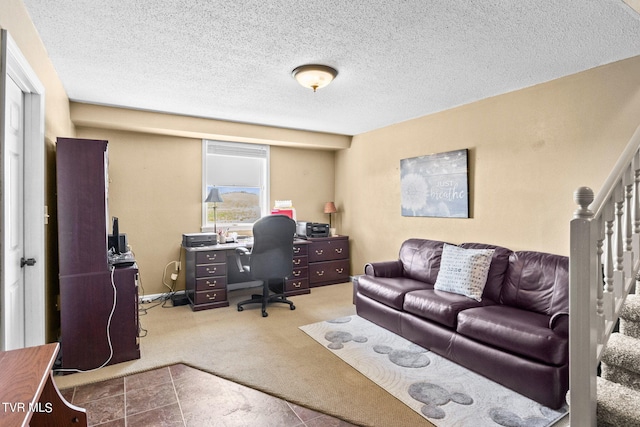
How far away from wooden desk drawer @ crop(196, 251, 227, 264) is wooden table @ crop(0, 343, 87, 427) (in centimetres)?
276

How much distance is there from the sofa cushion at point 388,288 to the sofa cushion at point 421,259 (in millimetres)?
96

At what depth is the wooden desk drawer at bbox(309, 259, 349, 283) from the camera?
5.19m

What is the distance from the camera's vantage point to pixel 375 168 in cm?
512

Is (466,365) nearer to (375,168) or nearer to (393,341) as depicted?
(393,341)

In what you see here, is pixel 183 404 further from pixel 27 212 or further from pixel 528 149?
pixel 528 149

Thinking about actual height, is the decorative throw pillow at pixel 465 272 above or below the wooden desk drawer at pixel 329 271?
above

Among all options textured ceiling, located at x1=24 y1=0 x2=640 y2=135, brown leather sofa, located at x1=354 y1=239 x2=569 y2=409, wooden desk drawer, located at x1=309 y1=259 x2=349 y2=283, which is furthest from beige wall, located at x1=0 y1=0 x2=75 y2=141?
wooden desk drawer, located at x1=309 y1=259 x2=349 y2=283

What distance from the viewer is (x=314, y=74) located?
2762 millimetres

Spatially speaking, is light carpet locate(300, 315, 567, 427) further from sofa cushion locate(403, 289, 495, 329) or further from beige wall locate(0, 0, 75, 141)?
beige wall locate(0, 0, 75, 141)

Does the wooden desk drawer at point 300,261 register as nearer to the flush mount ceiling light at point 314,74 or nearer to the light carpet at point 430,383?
the light carpet at point 430,383

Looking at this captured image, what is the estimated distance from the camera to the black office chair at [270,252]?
3.89 meters

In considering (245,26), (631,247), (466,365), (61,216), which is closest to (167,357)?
(61,216)

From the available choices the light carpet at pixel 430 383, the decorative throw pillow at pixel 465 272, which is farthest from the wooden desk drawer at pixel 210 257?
the decorative throw pillow at pixel 465 272

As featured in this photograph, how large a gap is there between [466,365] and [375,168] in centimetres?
311
